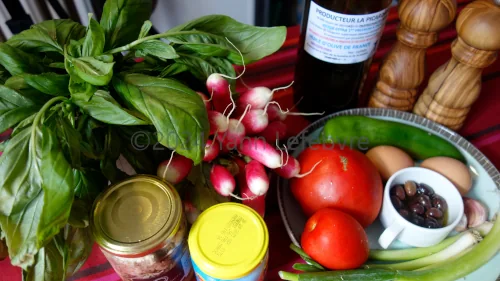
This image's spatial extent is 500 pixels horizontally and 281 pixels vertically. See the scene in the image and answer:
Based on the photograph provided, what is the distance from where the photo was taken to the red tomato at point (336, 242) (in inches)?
19.1

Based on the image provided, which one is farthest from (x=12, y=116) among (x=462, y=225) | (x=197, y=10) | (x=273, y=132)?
(x=197, y=10)

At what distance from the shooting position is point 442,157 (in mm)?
625

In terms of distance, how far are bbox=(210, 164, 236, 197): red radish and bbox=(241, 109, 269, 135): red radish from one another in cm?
7

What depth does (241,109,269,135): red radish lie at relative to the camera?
53 cm

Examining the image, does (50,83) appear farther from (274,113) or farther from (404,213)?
(404,213)

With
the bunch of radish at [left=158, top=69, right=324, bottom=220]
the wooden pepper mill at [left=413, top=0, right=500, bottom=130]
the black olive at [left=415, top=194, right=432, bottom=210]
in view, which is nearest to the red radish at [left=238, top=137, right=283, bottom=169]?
the bunch of radish at [left=158, top=69, right=324, bottom=220]

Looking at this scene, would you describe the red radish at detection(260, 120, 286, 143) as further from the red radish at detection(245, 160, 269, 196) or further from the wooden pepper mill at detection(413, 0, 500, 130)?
the wooden pepper mill at detection(413, 0, 500, 130)

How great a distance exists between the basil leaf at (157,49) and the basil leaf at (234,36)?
35mm

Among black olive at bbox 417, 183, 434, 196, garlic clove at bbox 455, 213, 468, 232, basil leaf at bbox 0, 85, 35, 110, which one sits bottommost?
garlic clove at bbox 455, 213, 468, 232

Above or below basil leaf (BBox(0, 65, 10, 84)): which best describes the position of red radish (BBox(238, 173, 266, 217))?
below

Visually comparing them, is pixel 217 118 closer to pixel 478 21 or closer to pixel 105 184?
pixel 105 184

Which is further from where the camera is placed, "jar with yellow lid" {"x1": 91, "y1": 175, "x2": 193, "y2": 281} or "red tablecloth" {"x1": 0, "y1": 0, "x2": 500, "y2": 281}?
"red tablecloth" {"x1": 0, "y1": 0, "x2": 500, "y2": 281}

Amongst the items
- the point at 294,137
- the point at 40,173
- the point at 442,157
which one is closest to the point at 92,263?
the point at 40,173

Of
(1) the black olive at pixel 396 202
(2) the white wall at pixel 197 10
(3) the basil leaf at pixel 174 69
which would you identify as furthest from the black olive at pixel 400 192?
(2) the white wall at pixel 197 10
